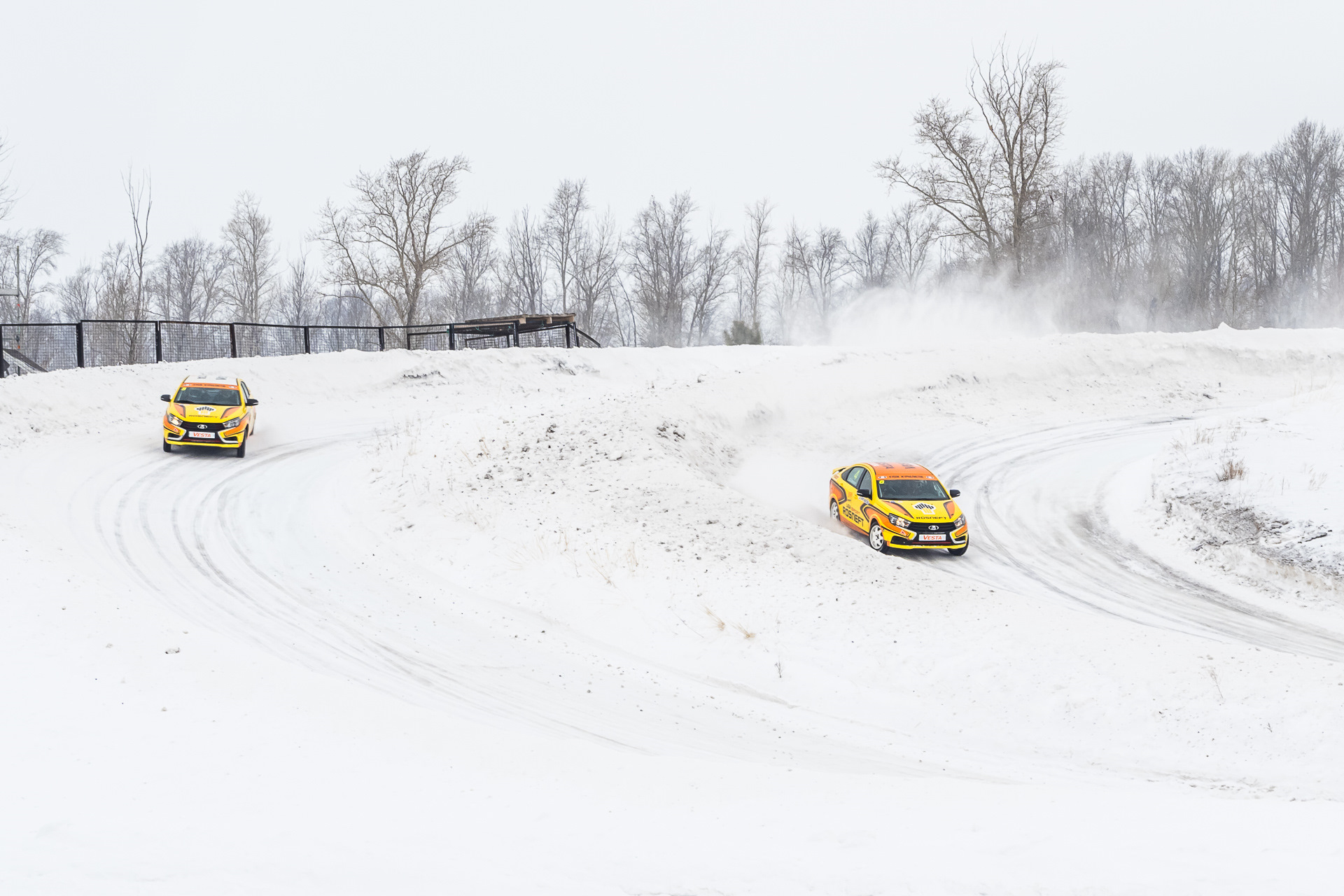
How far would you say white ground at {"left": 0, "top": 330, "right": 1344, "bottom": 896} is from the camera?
545 cm

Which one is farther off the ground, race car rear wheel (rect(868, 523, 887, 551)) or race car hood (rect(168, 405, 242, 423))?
race car hood (rect(168, 405, 242, 423))

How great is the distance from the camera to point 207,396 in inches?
840

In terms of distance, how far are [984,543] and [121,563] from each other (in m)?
15.5

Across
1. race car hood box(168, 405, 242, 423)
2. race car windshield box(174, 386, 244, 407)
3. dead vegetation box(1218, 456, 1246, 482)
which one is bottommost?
dead vegetation box(1218, 456, 1246, 482)

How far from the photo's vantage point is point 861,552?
14.0m

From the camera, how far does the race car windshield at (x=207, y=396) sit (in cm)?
2108

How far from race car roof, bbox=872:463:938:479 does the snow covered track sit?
1.76 m

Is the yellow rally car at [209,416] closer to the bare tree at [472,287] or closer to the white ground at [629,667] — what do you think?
the white ground at [629,667]

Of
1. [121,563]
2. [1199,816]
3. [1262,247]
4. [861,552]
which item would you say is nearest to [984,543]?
[861,552]

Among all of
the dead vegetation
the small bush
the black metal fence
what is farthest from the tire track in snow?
the small bush

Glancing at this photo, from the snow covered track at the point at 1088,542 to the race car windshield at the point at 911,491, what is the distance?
137 centimetres

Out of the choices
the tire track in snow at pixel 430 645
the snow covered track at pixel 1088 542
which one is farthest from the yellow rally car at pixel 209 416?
the snow covered track at pixel 1088 542

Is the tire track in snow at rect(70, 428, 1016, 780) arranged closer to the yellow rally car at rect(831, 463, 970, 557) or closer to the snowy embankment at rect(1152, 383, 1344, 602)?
the yellow rally car at rect(831, 463, 970, 557)

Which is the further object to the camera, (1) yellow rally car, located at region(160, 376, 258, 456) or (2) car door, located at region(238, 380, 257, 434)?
(2) car door, located at region(238, 380, 257, 434)
